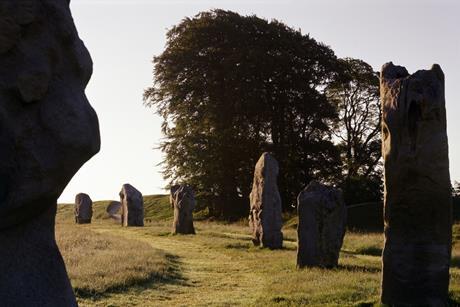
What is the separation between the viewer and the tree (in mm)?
42188

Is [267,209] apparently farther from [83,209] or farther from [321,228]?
[83,209]

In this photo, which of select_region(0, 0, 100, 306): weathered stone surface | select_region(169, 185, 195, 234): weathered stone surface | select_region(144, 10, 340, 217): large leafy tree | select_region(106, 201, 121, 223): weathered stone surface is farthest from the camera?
select_region(106, 201, 121, 223): weathered stone surface

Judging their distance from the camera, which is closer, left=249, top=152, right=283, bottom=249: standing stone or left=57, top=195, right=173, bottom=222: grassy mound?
left=249, top=152, right=283, bottom=249: standing stone

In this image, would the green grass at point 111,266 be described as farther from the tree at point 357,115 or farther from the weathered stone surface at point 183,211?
the tree at point 357,115

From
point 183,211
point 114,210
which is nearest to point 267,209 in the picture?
point 183,211

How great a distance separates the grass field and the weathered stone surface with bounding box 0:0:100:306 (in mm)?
6810

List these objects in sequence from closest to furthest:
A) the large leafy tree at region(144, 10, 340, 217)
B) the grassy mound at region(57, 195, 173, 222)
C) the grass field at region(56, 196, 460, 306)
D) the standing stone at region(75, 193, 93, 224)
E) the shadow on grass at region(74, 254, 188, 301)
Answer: the grass field at region(56, 196, 460, 306), the shadow on grass at region(74, 254, 188, 301), the large leafy tree at region(144, 10, 340, 217), the standing stone at region(75, 193, 93, 224), the grassy mound at region(57, 195, 173, 222)

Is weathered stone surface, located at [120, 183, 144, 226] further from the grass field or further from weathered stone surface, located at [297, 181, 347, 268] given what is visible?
weathered stone surface, located at [297, 181, 347, 268]

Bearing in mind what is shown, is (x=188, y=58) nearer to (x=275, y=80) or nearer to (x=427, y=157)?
(x=275, y=80)

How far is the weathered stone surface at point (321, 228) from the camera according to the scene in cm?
1572

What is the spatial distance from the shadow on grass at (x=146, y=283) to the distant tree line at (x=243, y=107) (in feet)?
74.4

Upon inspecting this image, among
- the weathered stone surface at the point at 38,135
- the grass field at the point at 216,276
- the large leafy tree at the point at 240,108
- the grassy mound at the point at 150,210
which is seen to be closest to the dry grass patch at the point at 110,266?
the grass field at the point at 216,276

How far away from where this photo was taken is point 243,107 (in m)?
39.1

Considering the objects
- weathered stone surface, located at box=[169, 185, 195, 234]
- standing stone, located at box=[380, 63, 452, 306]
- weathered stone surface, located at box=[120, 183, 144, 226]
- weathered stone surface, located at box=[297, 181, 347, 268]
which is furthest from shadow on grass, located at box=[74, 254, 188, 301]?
weathered stone surface, located at box=[120, 183, 144, 226]
